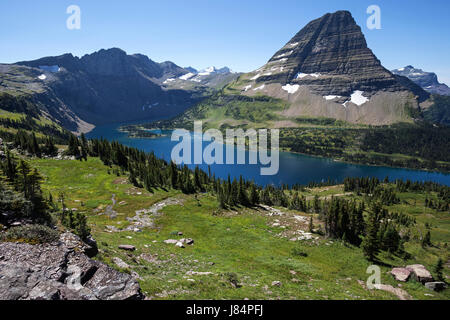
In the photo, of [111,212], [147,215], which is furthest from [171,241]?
[111,212]

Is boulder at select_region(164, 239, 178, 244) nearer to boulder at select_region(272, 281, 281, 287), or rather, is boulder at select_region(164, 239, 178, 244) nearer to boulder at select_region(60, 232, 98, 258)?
boulder at select_region(60, 232, 98, 258)

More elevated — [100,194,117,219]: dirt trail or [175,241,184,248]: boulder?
[175,241,184,248]: boulder

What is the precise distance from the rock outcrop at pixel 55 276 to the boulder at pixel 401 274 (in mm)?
44927

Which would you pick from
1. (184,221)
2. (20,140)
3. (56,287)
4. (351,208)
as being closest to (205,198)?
(184,221)

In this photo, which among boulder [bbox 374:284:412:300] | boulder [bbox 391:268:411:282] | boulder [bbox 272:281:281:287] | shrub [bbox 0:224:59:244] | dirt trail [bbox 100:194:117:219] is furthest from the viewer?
dirt trail [bbox 100:194:117:219]

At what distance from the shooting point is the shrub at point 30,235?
18622 mm

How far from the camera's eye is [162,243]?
151ft

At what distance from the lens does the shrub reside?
1862cm

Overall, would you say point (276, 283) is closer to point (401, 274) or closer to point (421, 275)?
point (401, 274)

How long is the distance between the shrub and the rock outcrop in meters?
0.73

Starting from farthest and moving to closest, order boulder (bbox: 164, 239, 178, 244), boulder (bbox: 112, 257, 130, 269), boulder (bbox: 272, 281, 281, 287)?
boulder (bbox: 164, 239, 178, 244) → boulder (bbox: 272, 281, 281, 287) → boulder (bbox: 112, 257, 130, 269)

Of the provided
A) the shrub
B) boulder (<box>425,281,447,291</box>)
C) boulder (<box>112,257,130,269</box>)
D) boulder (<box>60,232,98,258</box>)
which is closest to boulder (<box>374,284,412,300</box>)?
boulder (<box>425,281,447,291</box>)

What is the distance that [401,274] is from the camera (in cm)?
4116
